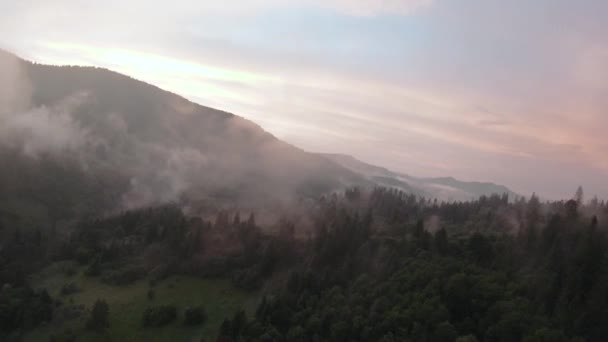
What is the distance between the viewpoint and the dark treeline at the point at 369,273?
72.4 metres

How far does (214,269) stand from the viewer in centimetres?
12625

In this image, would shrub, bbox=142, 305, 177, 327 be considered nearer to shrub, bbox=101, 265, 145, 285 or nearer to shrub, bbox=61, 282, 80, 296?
shrub, bbox=101, 265, 145, 285

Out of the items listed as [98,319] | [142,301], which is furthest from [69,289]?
[98,319]

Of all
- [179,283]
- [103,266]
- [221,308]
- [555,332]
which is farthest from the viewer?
[103,266]

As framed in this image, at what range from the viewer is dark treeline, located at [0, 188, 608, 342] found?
72375 mm

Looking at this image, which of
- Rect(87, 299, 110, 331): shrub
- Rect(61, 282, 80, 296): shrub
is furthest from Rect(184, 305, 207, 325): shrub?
Rect(61, 282, 80, 296): shrub

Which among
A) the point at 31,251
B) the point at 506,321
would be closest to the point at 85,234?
the point at 31,251

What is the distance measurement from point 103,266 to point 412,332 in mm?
87803

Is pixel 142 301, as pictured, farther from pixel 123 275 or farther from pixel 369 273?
pixel 369 273

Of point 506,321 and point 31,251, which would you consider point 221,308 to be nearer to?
point 506,321

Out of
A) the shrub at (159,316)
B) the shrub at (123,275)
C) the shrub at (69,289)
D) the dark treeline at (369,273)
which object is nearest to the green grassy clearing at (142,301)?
the shrub at (159,316)

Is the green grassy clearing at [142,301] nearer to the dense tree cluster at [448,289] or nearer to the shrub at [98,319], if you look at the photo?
the shrub at [98,319]

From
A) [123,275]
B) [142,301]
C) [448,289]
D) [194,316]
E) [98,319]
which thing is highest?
[448,289]

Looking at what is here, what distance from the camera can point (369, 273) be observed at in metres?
102
